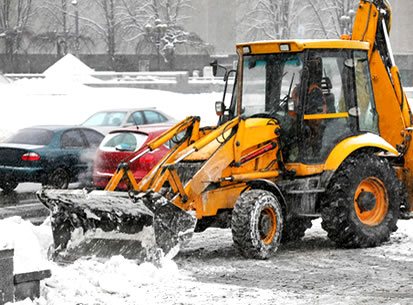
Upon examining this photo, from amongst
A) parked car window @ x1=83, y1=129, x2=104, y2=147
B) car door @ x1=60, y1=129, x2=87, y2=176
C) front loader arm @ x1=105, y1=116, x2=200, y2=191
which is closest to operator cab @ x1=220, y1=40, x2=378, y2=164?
front loader arm @ x1=105, y1=116, x2=200, y2=191

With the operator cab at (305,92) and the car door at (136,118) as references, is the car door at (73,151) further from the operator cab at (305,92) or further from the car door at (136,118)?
the operator cab at (305,92)

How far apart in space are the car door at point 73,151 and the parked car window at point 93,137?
0.22 meters

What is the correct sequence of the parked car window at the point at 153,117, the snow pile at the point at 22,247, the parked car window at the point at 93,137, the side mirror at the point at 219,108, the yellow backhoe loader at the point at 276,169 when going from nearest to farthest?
the snow pile at the point at 22,247
the yellow backhoe loader at the point at 276,169
the side mirror at the point at 219,108
the parked car window at the point at 93,137
the parked car window at the point at 153,117

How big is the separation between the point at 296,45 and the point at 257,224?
2382mm

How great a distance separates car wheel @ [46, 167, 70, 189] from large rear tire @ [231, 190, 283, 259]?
27.5 feet

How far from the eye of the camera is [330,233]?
42.2 ft

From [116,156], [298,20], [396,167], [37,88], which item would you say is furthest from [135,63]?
[396,167]

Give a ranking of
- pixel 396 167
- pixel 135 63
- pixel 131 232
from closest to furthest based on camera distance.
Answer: pixel 131 232
pixel 396 167
pixel 135 63

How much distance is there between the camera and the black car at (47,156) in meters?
19.7

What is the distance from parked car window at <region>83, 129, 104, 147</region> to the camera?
2103cm

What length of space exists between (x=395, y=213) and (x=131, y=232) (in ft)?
12.6

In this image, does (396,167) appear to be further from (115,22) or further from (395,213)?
(115,22)

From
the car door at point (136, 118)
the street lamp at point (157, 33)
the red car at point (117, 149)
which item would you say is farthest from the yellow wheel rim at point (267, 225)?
the street lamp at point (157, 33)

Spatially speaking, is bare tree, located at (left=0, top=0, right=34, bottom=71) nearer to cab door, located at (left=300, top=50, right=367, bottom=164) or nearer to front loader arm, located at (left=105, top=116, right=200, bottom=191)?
cab door, located at (left=300, top=50, right=367, bottom=164)
